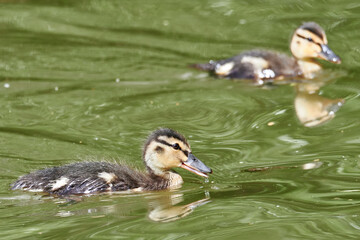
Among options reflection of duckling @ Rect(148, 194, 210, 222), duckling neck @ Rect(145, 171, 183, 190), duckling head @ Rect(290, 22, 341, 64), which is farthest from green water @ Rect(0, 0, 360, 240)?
duckling head @ Rect(290, 22, 341, 64)

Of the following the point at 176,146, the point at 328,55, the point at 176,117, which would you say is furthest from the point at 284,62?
the point at 176,146

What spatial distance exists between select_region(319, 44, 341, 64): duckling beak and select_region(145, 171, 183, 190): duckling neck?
3.37 m

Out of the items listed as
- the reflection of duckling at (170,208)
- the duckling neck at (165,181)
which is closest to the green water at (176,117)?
the reflection of duckling at (170,208)

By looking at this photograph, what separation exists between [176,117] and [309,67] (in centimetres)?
228

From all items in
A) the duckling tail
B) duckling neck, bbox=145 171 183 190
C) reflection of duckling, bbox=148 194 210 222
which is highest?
the duckling tail

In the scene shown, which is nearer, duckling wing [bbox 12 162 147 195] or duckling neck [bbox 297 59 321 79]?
duckling wing [bbox 12 162 147 195]

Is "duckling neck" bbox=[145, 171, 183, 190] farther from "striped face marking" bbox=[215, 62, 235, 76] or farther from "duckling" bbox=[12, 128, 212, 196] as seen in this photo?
"striped face marking" bbox=[215, 62, 235, 76]

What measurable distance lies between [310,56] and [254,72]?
34.0 inches

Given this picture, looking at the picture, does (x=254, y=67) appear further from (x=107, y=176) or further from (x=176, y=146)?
(x=107, y=176)

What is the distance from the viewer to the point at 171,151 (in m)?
6.04

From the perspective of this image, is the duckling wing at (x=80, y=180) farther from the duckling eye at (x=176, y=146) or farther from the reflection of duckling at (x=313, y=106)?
the reflection of duckling at (x=313, y=106)

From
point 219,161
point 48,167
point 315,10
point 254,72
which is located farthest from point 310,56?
point 48,167

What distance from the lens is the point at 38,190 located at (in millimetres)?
5812

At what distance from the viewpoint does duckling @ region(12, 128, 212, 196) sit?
5.83m
